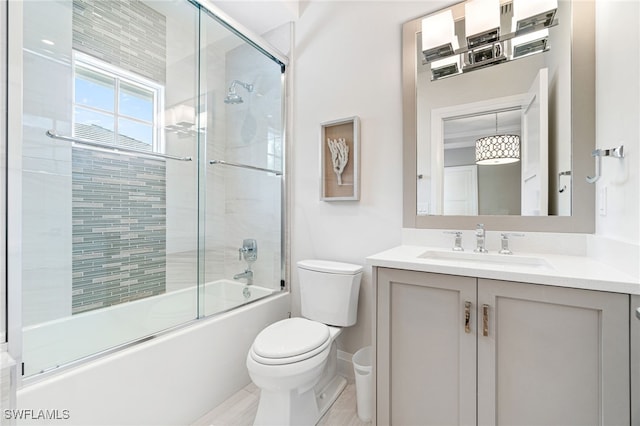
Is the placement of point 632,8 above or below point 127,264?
above

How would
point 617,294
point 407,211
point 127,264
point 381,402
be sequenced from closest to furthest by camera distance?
point 617,294
point 381,402
point 407,211
point 127,264

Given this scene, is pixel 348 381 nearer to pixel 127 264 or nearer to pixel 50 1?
pixel 127 264

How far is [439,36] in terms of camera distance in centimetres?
159

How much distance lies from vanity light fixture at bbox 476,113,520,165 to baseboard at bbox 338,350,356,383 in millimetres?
1421

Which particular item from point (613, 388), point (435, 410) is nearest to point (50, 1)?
point (435, 410)

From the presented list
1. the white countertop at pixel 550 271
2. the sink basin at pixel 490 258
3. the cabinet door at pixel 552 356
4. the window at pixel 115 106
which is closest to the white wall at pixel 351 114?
the sink basin at pixel 490 258

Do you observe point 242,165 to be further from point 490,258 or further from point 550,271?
point 550,271

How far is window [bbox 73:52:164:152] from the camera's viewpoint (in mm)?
1628

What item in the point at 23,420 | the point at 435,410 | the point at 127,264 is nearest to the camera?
the point at 23,420

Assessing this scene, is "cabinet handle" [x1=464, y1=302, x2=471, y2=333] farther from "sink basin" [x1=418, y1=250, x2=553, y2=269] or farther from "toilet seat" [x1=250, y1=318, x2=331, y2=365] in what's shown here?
"toilet seat" [x1=250, y1=318, x2=331, y2=365]

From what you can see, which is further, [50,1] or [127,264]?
[127,264]

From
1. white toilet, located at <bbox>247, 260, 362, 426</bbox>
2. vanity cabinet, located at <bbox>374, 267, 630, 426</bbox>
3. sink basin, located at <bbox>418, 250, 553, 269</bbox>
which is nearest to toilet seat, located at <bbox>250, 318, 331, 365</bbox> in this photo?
white toilet, located at <bbox>247, 260, 362, 426</bbox>

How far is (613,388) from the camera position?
86 centimetres

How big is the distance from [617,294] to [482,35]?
1.31m
